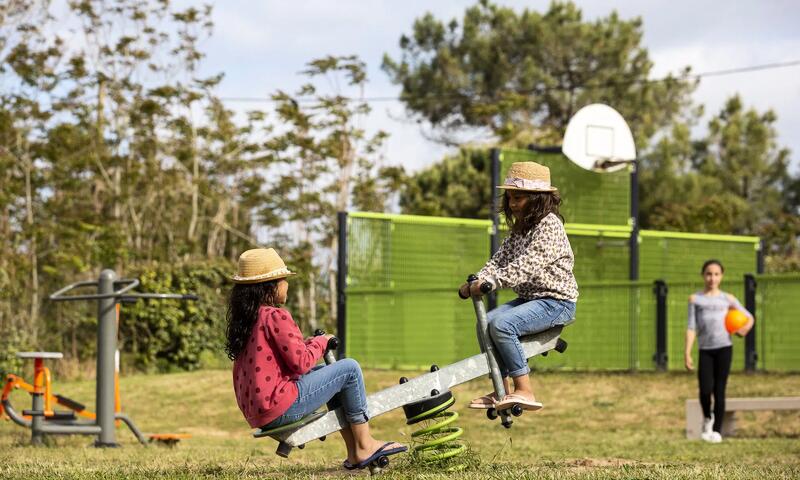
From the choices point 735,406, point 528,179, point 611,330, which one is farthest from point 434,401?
point 611,330

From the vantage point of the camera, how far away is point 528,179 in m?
7.63

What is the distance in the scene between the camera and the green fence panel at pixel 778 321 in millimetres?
18344

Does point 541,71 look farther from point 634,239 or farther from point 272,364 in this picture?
point 272,364

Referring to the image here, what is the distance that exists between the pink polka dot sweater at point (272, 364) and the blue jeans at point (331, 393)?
0.19ft

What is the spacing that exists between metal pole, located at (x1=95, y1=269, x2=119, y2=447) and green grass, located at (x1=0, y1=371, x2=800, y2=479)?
0.28 metres

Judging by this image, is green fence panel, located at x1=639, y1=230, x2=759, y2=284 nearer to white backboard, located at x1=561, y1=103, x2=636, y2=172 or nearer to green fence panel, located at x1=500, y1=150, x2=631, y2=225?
green fence panel, located at x1=500, y1=150, x2=631, y2=225

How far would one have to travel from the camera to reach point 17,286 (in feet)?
68.2

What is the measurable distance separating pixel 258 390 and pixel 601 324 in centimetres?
1325

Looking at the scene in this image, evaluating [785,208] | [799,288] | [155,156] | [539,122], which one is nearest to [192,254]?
[155,156]

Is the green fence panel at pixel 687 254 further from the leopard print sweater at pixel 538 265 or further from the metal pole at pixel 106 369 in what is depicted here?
the leopard print sweater at pixel 538 265

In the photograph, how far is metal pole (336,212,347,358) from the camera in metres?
18.4

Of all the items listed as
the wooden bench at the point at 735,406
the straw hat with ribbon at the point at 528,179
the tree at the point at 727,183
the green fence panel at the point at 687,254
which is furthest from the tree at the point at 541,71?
the straw hat with ribbon at the point at 528,179

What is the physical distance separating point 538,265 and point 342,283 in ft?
Answer: 37.6

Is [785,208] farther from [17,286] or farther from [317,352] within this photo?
[317,352]
